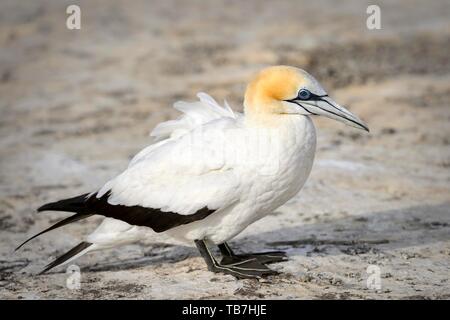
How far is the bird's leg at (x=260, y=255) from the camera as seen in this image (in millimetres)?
6359

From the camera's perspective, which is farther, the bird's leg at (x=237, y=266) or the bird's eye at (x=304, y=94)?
the bird's leg at (x=237, y=266)

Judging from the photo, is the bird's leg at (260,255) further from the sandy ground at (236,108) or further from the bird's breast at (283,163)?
the bird's breast at (283,163)

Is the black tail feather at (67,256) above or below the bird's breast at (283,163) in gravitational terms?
below

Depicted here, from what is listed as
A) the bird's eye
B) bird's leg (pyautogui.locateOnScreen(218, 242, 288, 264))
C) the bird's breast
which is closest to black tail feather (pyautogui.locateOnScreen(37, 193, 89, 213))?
bird's leg (pyautogui.locateOnScreen(218, 242, 288, 264))

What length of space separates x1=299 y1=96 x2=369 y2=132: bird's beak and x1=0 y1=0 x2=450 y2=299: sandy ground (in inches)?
44.7

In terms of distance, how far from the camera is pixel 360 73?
40.5ft

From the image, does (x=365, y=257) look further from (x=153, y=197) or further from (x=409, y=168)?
(x=409, y=168)

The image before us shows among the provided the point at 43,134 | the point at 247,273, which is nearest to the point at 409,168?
the point at 247,273

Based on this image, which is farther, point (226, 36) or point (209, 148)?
point (226, 36)

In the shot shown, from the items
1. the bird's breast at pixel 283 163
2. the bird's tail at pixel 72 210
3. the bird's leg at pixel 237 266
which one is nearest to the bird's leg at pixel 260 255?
the bird's leg at pixel 237 266

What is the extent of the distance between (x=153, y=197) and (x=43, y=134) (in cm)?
512

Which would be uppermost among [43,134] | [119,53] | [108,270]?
[119,53]

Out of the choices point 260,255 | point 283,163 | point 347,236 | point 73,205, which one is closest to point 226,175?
point 283,163

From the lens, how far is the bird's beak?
586cm
